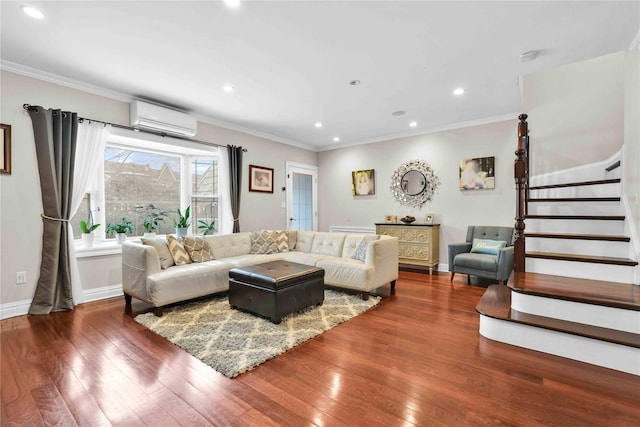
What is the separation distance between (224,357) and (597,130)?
16.0 ft

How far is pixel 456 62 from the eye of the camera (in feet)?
9.70

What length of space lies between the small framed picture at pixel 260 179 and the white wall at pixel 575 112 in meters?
4.24

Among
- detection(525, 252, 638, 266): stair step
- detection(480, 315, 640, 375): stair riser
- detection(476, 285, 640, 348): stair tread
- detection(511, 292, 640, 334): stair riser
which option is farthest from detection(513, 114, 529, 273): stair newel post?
detection(480, 315, 640, 375): stair riser

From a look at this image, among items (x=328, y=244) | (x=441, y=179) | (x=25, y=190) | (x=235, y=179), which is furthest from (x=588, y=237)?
(x=25, y=190)

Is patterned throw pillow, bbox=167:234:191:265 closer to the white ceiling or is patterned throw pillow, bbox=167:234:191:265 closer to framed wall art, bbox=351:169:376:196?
the white ceiling

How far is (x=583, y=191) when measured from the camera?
3480 mm

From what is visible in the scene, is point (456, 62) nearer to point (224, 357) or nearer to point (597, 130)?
point (597, 130)

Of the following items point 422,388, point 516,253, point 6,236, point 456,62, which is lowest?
point 422,388

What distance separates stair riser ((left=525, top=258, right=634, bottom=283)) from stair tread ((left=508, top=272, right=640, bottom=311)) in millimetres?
52

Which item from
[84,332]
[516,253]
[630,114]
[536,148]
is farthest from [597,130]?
[84,332]

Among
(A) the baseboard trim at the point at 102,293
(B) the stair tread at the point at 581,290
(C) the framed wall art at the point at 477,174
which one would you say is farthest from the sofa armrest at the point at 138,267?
(C) the framed wall art at the point at 477,174

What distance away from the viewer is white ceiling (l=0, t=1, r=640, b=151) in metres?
2.19

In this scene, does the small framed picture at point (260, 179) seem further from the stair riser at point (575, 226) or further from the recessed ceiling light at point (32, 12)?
the stair riser at point (575, 226)

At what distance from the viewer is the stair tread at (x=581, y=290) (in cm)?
212
